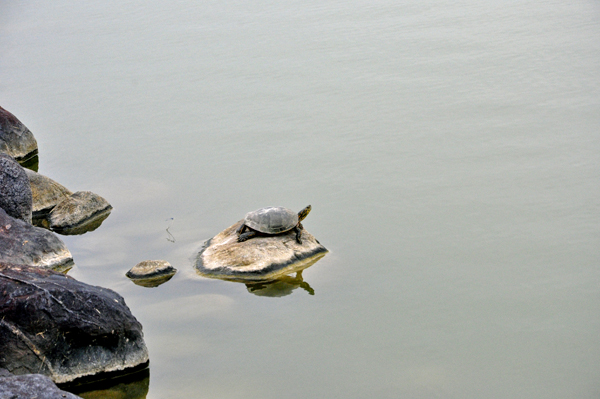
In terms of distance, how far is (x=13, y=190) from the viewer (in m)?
9.88

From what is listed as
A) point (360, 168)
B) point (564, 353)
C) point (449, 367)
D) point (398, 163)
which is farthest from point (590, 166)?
point (449, 367)

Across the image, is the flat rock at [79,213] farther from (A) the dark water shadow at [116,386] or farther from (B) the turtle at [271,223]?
(A) the dark water shadow at [116,386]

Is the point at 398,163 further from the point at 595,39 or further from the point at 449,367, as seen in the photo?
the point at 595,39

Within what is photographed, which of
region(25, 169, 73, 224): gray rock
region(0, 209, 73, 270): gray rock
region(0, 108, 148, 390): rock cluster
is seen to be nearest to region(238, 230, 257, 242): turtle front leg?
region(0, 209, 73, 270): gray rock

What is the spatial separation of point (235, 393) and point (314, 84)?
13.1m

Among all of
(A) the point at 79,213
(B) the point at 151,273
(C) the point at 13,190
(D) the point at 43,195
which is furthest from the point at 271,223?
(D) the point at 43,195

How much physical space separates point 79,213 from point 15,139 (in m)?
4.86

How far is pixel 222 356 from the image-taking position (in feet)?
25.9

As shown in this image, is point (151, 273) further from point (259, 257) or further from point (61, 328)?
point (61, 328)

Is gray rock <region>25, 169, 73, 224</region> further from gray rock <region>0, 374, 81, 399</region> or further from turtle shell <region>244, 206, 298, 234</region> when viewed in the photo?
gray rock <region>0, 374, 81, 399</region>

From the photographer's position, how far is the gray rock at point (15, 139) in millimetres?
15117

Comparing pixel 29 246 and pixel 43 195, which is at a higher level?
pixel 29 246

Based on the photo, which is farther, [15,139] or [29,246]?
[15,139]

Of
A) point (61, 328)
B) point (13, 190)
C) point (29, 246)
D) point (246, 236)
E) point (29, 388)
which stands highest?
point (13, 190)
